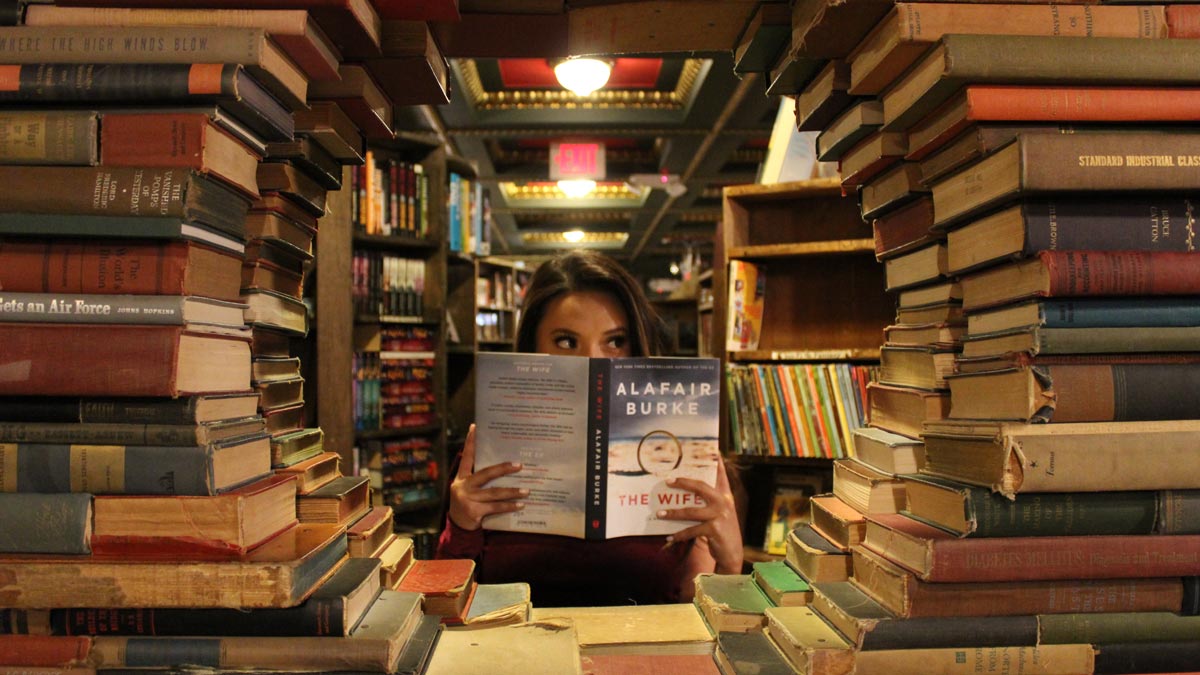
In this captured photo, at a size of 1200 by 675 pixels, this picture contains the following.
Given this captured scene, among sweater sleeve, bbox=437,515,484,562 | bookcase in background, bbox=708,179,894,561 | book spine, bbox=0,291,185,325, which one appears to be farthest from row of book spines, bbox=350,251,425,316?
book spine, bbox=0,291,185,325

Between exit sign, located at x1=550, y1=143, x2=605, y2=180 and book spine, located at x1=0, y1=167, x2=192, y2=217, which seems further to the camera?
exit sign, located at x1=550, y1=143, x2=605, y2=180

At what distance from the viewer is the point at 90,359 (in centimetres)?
64

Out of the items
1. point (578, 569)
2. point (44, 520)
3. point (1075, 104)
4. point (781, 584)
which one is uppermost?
point (1075, 104)

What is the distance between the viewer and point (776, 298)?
2.36m

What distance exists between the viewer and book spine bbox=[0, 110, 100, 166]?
654 mm

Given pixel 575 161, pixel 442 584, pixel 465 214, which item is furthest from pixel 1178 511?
pixel 575 161

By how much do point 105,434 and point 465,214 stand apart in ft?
9.87

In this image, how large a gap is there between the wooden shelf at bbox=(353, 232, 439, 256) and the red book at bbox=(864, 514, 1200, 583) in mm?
2580

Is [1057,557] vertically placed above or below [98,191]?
below

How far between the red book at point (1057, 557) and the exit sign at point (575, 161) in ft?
13.4

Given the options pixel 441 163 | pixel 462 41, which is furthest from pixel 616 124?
pixel 462 41

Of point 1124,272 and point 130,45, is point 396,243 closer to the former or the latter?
point 130,45

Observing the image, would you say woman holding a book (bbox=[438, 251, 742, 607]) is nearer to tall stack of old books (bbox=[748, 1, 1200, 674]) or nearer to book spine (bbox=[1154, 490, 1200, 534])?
tall stack of old books (bbox=[748, 1, 1200, 674])

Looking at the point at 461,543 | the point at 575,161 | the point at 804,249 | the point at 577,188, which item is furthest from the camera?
the point at 577,188
